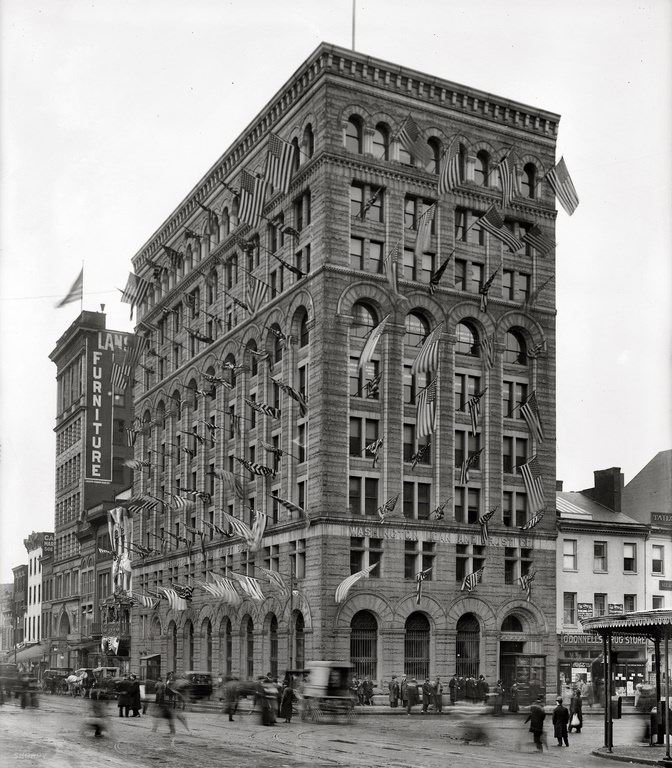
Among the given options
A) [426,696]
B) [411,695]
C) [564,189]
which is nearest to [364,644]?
[411,695]

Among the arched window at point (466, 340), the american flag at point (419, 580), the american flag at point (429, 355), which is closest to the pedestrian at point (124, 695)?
the american flag at point (419, 580)

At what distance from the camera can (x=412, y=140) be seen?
53.6 meters

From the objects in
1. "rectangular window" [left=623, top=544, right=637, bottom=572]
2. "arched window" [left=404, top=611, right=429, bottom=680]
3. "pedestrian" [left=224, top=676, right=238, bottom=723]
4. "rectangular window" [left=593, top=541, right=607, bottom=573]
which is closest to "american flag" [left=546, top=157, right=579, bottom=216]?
"arched window" [left=404, top=611, right=429, bottom=680]

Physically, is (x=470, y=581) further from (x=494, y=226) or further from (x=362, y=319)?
(x=494, y=226)

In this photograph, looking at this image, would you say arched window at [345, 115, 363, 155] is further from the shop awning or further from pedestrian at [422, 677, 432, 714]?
the shop awning

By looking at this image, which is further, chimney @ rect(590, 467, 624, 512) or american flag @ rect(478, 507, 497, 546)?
chimney @ rect(590, 467, 624, 512)

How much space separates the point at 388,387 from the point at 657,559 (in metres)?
22.7

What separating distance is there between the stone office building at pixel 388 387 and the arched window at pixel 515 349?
113mm

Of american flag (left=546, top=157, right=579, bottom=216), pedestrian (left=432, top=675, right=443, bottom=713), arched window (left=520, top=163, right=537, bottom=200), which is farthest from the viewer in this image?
arched window (left=520, top=163, right=537, bottom=200)

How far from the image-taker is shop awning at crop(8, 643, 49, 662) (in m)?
119

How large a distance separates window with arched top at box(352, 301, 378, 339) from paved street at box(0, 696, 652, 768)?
22.9 m

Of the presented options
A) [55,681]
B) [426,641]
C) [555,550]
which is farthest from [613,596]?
[55,681]

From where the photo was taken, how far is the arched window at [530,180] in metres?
69.4

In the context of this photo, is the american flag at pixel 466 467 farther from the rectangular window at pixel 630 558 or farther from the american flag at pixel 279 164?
the american flag at pixel 279 164
